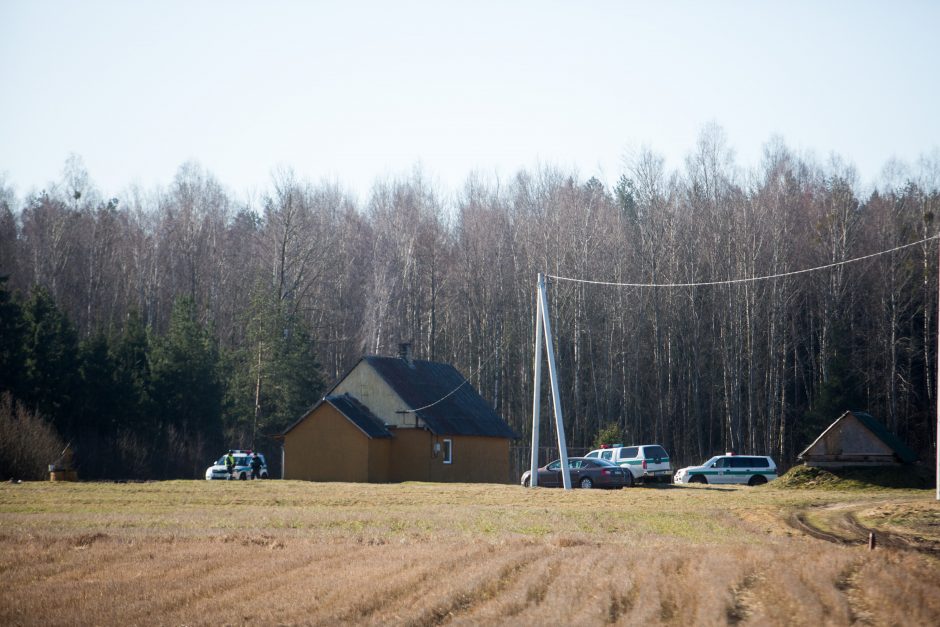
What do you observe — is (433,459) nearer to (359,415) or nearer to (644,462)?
(359,415)

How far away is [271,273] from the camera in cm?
6881

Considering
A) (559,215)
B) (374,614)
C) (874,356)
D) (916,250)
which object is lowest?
(374,614)

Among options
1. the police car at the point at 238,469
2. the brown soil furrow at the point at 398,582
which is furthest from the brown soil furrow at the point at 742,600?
the police car at the point at 238,469

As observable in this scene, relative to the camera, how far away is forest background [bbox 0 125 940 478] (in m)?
54.7

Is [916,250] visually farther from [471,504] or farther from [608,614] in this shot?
[608,614]

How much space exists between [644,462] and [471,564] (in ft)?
90.8

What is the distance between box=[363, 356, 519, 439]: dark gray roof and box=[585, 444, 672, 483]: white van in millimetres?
8290

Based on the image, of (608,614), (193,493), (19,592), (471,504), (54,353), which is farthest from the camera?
(54,353)

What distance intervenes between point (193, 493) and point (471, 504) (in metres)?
10.0

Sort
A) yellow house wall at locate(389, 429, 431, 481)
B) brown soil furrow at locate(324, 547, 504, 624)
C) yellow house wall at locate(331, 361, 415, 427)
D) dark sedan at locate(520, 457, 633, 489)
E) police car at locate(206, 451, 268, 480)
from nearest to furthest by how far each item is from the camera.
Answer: brown soil furrow at locate(324, 547, 504, 624) < dark sedan at locate(520, 457, 633, 489) < yellow house wall at locate(389, 429, 431, 481) < yellow house wall at locate(331, 361, 415, 427) < police car at locate(206, 451, 268, 480)

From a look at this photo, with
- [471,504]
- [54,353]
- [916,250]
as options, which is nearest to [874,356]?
[916,250]

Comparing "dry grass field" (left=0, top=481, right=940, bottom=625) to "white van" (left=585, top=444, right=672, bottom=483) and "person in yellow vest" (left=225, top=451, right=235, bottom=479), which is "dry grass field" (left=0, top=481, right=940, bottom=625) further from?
"person in yellow vest" (left=225, top=451, right=235, bottom=479)

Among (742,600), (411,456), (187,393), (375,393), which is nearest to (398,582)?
(742,600)

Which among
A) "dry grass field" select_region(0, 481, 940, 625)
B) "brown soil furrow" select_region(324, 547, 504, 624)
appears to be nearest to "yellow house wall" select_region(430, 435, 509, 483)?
"dry grass field" select_region(0, 481, 940, 625)
